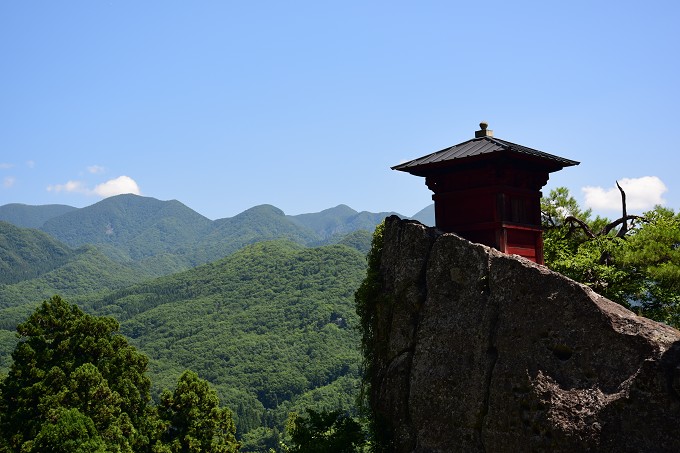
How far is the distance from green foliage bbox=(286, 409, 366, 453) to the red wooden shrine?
605cm

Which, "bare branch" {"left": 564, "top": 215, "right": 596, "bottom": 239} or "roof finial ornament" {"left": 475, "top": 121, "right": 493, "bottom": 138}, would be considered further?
"bare branch" {"left": 564, "top": 215, "right": 596, "bottom": 239}

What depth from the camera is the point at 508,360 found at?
1351 cm

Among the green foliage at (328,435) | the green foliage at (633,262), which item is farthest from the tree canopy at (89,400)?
the green foliage at (633,262)

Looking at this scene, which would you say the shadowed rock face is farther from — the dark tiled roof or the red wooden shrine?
the dark tiled roof

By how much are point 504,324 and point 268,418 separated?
496ft

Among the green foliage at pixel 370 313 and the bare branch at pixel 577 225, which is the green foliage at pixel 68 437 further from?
the bare branch at pixel 577 225

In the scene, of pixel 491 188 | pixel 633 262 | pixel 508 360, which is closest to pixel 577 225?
pixel 633 262

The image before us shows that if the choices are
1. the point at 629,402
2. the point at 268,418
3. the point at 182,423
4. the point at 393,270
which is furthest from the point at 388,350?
the point at 268,418

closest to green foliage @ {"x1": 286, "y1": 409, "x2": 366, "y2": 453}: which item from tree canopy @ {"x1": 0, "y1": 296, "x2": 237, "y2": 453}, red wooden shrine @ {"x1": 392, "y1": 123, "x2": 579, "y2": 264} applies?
red wooden shrine @ {"x1": 392, "y1": 123, "x2": 579, "y2": 264}

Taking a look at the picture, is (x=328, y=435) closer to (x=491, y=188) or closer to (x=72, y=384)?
(x=491, y=188)

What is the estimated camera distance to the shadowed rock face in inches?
462

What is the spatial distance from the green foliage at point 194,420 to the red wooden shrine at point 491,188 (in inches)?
719

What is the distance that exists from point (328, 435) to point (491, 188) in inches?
324

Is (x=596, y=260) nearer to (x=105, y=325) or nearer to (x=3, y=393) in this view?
(x=105, y=325)
